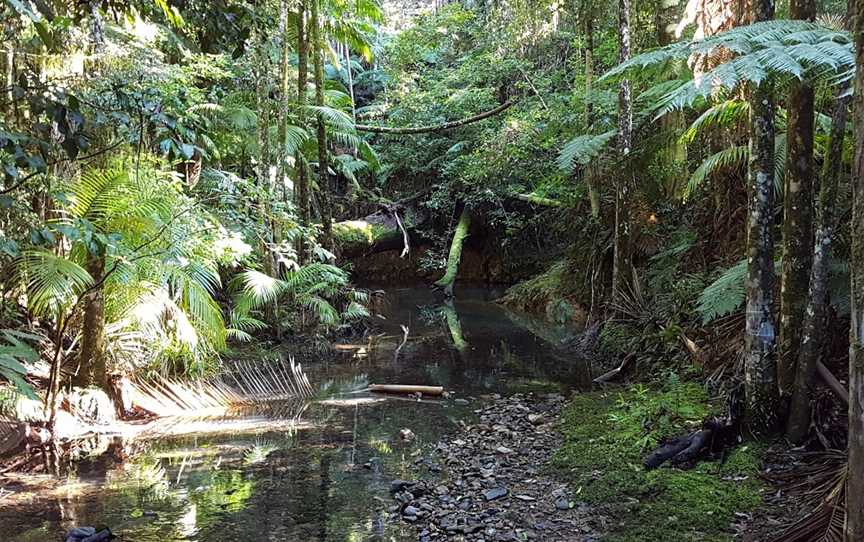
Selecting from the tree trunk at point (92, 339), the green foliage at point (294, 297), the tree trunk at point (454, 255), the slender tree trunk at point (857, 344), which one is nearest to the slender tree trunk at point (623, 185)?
the green foliage at point (294, 297)

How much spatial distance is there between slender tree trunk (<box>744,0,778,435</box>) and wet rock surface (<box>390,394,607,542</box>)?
157cm

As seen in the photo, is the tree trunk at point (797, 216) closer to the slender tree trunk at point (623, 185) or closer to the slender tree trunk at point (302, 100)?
the slender tree trunk at point (623, 185)

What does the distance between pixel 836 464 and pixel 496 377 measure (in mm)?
5649

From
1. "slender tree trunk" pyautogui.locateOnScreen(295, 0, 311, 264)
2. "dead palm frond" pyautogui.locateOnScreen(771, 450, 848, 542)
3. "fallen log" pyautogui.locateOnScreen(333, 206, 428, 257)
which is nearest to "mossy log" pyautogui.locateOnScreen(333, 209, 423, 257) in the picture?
"fallen log" pyautogui.locateOnScreen(333, 206, 428, 257)

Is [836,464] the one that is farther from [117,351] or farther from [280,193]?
[280,193]

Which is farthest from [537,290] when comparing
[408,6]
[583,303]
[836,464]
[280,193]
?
[408,6]

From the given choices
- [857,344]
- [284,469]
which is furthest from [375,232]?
[857,344]

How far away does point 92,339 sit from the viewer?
22.8ft

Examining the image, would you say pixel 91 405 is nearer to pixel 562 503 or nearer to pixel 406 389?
pixel 406 389

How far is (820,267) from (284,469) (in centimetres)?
461

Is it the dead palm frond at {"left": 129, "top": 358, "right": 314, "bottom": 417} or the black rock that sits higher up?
the dead palm frond at {"left": 129, "top": 358, "right": 314, "bottom": 417}

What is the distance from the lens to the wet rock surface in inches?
180

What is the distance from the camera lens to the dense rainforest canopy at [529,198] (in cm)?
362

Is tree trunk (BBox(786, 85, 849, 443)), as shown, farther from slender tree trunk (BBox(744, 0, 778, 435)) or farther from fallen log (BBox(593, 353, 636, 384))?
fallen log (BBox(593, 353, 636, 384))
